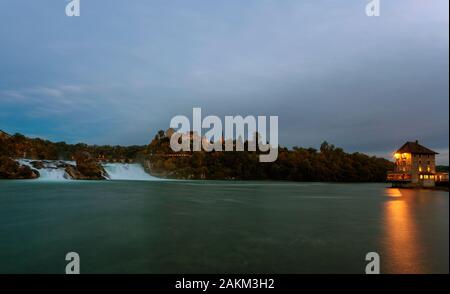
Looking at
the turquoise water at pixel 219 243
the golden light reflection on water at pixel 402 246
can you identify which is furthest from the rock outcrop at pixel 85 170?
the golden light reflection on water at pixel 402 246

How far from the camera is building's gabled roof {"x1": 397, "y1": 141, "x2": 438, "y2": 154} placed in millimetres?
44031

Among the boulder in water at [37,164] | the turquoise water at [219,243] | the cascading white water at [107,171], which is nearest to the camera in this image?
the turquoise water at [219,243]

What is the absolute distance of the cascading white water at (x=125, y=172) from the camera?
67.1 meters

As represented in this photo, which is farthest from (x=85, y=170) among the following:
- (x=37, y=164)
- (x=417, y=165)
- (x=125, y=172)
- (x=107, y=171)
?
(x=417, y=165)

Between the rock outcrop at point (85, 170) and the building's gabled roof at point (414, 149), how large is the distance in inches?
2252

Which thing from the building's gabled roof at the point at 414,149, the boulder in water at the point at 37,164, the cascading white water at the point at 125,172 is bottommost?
the cascading white water at the point at 125,172

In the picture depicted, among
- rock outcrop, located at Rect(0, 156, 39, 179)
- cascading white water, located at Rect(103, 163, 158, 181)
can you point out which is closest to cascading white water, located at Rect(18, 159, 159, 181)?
cascading white water, located at Rect(103, 163, 158, 181)

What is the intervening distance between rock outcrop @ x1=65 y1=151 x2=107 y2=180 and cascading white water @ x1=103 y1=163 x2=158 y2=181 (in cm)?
278

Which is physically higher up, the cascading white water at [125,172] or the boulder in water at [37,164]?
the boulder in water at [37,164]

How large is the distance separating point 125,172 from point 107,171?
628 cm

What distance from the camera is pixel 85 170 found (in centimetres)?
6022

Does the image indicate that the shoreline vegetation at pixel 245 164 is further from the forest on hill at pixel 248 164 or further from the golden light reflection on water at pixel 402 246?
the golden light reflection on water at pixel 402 246

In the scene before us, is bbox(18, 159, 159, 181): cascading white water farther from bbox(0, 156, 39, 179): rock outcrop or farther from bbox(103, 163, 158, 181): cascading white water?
bbox(0, 156, 39, 179): rock outcrop
